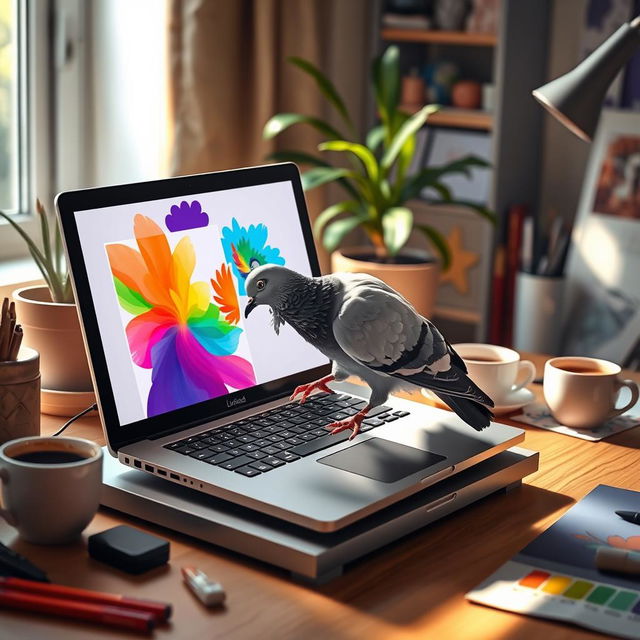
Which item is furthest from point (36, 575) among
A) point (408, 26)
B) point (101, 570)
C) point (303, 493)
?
point (408, 26)

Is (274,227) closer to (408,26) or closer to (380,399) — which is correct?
(380,399)

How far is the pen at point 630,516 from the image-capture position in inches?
39.8

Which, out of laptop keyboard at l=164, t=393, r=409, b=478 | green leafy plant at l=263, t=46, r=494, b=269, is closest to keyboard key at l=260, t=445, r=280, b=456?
laptop keyboard at l=164, t=393, r=409, b=478

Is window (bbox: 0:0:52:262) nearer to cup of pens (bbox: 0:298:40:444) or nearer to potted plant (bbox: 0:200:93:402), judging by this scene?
potted plant (bbox: 0:200:93:402)

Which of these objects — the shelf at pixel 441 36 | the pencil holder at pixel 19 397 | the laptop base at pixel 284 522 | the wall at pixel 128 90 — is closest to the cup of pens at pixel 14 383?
the pencil holder at pixel 19 397

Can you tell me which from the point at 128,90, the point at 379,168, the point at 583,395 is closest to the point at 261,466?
the point at 583,395

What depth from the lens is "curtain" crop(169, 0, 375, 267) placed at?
2225 millimetres

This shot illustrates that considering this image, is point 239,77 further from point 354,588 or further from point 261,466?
point 354,588

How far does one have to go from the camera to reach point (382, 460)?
102 centimetres

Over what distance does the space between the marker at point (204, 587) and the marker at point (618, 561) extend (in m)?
0.34

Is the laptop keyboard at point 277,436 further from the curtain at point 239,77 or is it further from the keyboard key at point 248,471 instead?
the curtain at point 239,77

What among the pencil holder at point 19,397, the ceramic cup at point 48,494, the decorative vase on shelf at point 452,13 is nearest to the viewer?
the ceramic cup at point 48,494

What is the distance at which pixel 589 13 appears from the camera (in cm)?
257

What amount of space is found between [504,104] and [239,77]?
0.66 meters
